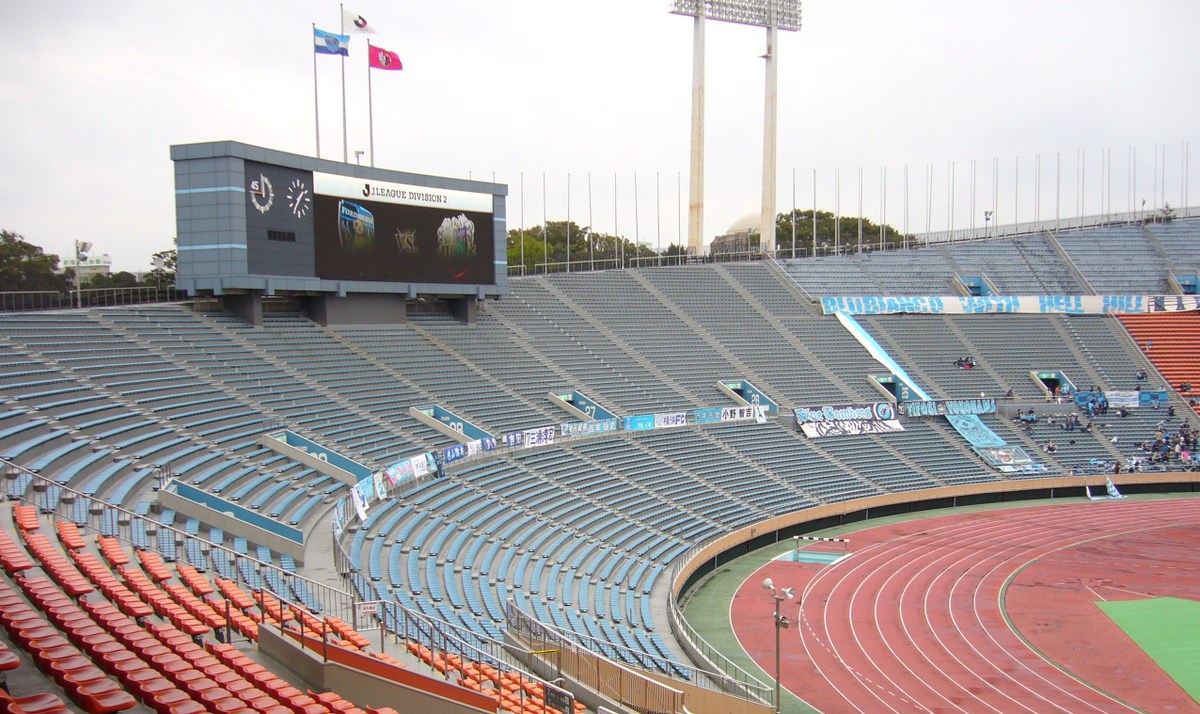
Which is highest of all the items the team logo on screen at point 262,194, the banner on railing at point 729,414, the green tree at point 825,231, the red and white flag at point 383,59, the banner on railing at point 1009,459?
the red and white flag at point 383,59

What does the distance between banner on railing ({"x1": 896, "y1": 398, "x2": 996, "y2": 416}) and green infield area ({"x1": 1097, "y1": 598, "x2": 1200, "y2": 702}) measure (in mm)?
17405

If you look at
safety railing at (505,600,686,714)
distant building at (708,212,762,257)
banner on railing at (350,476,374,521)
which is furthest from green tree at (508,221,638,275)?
safety railing at (505,600,686,714)

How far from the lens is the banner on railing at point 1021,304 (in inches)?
2111

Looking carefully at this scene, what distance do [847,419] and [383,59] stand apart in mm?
24006

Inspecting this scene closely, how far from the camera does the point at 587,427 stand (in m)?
35.2

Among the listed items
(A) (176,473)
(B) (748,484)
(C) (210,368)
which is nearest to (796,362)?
(B) (748,484)

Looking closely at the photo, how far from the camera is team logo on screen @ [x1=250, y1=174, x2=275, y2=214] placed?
30281 mm

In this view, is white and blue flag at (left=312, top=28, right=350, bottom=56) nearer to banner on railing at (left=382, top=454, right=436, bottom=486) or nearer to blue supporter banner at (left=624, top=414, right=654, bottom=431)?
banner on railing at (left=382, top=454, right=436, bottom=486)

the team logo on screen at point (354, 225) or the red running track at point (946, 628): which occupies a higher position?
the team logo on screen at point (354, 225)

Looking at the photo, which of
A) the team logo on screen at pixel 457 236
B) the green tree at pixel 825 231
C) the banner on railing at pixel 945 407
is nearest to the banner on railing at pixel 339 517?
the team logo on screen at pixel 457 236

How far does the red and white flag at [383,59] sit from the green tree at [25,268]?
13952mm

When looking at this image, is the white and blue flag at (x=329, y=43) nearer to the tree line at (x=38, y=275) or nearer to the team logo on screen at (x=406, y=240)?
the team logo on screen at (x=406, y=240)

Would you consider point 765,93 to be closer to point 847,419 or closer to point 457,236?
point 847,419

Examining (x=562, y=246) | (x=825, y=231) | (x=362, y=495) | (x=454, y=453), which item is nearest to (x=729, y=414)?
(x=454, y=453)
